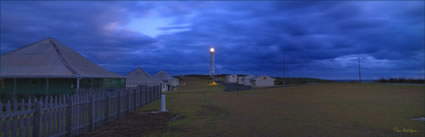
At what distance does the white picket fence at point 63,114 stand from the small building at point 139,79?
94.4 ft

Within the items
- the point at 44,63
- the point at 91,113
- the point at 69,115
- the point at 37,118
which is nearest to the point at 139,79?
the point at 44,63

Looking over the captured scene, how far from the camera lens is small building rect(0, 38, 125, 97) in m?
21.9

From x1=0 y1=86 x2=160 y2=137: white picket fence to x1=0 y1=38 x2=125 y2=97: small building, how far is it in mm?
8899

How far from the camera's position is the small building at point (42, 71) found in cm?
2188

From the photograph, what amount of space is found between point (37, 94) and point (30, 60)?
272 cm

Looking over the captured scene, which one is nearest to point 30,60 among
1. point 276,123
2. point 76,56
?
point 76,56

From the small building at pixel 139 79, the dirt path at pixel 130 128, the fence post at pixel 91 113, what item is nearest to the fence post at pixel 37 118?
the dirt path at pixel 130 128

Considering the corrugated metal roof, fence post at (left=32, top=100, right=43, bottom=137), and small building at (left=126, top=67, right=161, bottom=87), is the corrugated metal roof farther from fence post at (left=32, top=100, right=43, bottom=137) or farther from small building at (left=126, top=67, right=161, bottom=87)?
small building at (left=126, top=67, right=161, bottom=87)

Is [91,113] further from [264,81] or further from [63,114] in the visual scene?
[264,81]

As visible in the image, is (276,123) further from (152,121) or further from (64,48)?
(64,48)

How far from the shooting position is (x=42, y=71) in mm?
22094

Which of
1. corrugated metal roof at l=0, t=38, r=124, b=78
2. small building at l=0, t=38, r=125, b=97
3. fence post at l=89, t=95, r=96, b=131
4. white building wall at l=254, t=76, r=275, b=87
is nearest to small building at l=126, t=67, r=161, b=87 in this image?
corrugated metal roof at l=0, t=38, r=124, b=78

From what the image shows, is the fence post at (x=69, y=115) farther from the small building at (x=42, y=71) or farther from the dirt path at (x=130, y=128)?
the small building at (x=42, y=71)

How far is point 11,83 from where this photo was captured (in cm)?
2205
